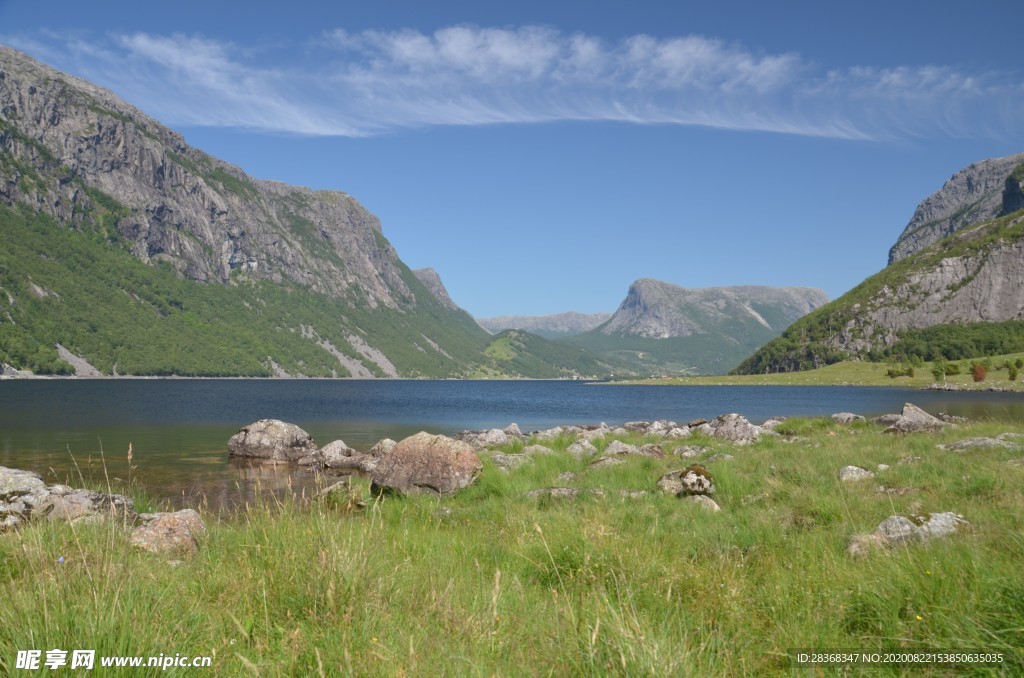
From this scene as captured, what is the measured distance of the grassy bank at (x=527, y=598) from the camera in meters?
3.69

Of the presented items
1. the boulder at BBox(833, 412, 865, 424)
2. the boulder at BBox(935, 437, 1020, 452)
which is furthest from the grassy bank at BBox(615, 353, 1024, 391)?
the boulder at BBox(935, 437, 1020, 452)

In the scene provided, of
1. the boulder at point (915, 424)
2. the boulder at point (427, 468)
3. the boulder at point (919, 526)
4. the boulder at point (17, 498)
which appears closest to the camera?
the boulder at point (919, 526)

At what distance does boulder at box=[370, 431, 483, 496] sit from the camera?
55.8 ft

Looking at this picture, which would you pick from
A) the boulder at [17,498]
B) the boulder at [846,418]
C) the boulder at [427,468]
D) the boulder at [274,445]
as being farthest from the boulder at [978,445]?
the boulder at [274,445]

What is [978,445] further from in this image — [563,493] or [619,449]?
[563,493]

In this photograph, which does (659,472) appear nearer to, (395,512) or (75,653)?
(395,512)

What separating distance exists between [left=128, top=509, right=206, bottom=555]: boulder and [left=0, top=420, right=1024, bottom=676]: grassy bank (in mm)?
610

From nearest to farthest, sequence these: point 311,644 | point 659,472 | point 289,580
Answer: point 311,644 < point 289,580 < point 659,472

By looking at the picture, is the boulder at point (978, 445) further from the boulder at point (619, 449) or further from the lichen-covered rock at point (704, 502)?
the boulder at point (619, 449)

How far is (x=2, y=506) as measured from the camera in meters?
12.0

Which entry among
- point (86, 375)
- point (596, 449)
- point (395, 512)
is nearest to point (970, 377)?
point (596, 449)

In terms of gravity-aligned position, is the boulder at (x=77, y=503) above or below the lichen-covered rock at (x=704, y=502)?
below

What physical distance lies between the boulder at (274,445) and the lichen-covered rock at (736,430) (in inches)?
784

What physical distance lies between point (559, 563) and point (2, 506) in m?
12.5
